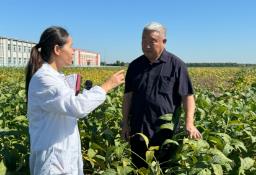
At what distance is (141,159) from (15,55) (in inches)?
2583

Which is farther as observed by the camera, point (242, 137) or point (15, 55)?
point (15, 55)

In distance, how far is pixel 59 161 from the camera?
107 inches

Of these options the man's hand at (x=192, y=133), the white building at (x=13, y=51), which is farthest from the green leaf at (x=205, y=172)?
the white building at (x=13, y=51)

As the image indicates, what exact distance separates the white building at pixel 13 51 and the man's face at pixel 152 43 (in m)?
56.7

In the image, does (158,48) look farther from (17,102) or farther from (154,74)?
(17,102)

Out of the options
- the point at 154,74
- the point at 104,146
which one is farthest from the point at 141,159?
the point at 154,74

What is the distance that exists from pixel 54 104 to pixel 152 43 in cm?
119

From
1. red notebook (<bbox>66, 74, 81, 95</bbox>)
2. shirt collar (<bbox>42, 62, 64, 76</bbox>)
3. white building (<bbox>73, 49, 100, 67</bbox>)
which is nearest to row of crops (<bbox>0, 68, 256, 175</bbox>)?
red notebook (<bbox>66, 74, 81, 95</bbox>)

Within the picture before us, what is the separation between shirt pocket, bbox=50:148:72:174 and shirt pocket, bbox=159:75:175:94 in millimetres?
1201

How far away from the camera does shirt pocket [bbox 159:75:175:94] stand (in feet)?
12.1

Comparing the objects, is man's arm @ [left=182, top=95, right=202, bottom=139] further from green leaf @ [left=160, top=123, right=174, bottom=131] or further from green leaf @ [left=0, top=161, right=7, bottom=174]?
green leaf @ [left=0, top=161, right=7, bottom=174]

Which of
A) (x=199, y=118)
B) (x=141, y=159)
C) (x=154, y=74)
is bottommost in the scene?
(x=141, y=159)

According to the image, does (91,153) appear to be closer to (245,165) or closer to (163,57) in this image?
(163,57)

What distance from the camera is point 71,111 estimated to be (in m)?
2.61
